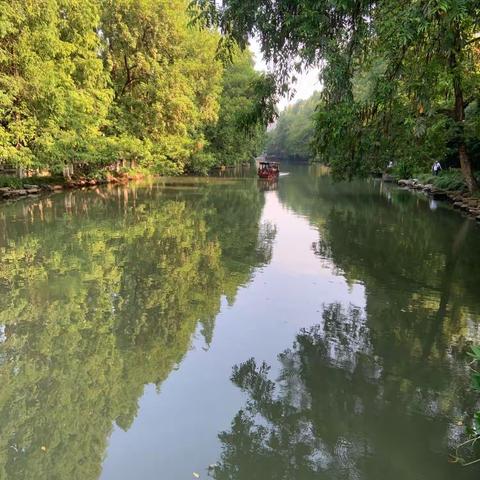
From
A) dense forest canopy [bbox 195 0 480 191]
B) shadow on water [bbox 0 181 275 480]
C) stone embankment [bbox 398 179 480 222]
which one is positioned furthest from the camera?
stone embankment [bbox 398 179 480 222]

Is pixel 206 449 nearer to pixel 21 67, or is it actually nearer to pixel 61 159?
pixel 21 67

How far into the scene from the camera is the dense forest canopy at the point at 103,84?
21.1m

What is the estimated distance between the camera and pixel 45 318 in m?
7.29

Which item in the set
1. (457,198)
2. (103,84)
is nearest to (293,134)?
(103,84)

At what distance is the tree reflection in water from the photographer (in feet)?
13.0

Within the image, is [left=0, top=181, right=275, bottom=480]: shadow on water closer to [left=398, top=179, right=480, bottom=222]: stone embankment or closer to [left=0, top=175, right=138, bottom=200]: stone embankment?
[left=0, top=175, right=138, bottom=200]: stone embankment

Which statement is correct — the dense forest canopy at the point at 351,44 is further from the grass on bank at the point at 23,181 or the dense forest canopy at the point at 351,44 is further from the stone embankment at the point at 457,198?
the grass on bank at the point at 23,181

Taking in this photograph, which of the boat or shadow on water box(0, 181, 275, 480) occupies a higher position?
shadow on water box(0, 181, 275, 480)

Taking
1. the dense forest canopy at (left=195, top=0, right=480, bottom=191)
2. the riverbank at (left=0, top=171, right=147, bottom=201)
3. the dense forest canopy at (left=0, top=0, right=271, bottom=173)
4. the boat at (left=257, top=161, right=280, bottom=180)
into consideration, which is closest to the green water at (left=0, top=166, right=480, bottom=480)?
the dense forest canopy at (left=195, top=0, right=480, bottom=191)

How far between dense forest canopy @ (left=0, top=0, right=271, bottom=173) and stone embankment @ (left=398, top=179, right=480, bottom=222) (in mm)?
9253

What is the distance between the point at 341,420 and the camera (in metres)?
4.66

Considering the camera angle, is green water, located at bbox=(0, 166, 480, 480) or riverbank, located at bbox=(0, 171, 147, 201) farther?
riverbank, located at bbox=(0, 171, 147, 201)

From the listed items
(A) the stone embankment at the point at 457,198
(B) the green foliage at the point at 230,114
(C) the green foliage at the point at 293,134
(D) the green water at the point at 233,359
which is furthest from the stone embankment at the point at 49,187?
(C) the green foliage at the point at 293,134

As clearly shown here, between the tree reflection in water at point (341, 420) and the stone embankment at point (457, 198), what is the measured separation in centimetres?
1434
